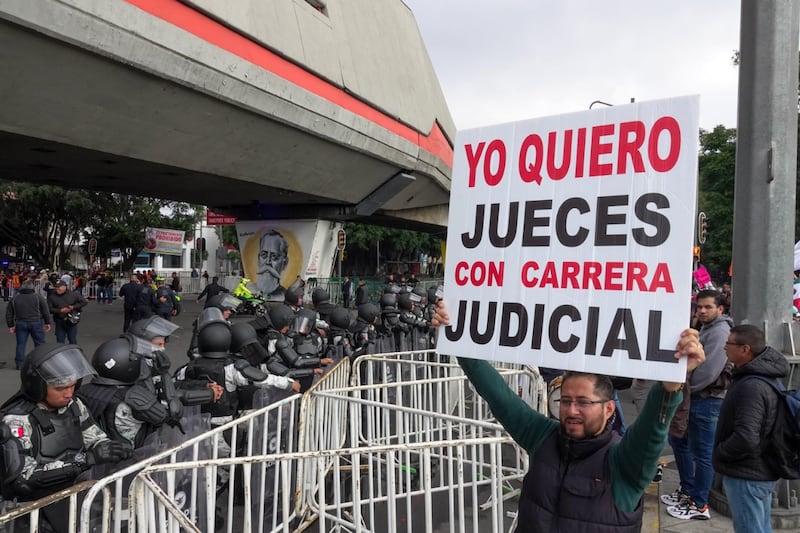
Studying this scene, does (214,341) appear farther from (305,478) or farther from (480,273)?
(480,273)

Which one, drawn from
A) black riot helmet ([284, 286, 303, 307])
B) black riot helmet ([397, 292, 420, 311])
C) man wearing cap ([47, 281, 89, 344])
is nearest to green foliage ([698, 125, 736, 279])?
black riot helmet ([397, 292, 420, 311])

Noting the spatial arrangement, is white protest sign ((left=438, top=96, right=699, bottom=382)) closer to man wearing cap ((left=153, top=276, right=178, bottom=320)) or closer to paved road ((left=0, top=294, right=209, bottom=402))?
paved road ((left=0, top=294, right=209, bottom=402))

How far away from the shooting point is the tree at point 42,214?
1176 inches

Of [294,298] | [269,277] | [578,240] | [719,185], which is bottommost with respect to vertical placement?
[294,298]

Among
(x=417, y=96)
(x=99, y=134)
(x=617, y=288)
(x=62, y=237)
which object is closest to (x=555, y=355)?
(x=617, y=288)

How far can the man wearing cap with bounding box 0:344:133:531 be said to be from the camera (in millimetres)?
3102

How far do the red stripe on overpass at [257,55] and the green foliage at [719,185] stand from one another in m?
22.3

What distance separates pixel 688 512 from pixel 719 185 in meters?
33.8

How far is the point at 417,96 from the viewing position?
20.5 m

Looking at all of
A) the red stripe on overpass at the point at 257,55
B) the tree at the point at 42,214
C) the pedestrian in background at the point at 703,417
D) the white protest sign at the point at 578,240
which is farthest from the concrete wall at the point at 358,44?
the tree at the point at 42,214

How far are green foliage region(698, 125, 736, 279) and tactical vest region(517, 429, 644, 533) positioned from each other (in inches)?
1366

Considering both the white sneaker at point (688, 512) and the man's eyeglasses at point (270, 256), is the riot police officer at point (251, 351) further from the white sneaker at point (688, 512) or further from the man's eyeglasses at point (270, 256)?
the man's eyeglasses at point (270, 256)

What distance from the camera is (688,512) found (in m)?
4.56

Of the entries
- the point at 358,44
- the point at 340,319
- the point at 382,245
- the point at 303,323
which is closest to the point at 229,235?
the point at 382,245
